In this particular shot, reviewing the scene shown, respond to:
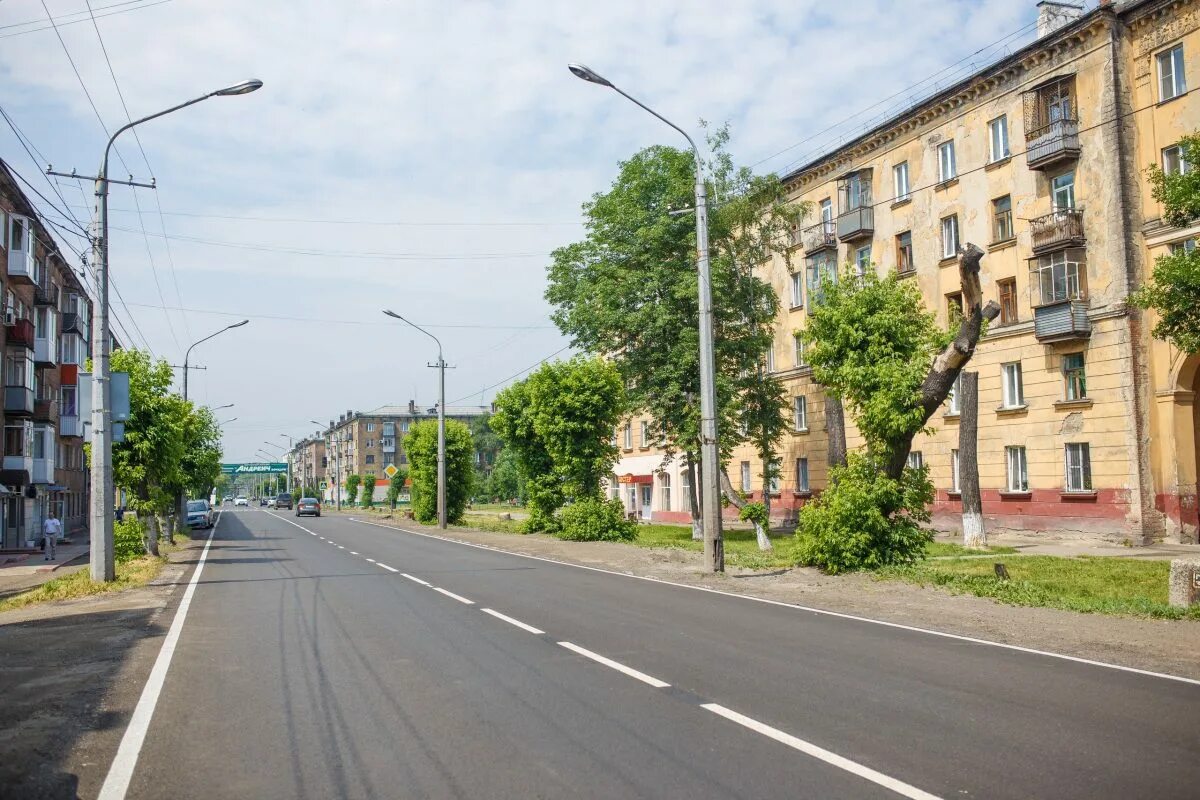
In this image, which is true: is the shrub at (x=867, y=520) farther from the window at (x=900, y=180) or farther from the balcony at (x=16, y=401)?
the balcony at (x=16, y=401)

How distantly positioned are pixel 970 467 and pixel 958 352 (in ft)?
40.6

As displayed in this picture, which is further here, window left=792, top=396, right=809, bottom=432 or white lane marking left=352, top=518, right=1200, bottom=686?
window left=792, top=396, right=809, bottom=432

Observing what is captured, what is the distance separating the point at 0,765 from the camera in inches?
237

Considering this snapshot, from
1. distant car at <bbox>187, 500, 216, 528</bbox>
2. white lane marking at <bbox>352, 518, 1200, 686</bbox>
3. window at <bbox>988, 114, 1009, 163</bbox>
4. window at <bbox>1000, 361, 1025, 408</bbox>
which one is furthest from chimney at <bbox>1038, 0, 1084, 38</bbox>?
distant car at <bbox>187, 500, 216, 528</bbox>

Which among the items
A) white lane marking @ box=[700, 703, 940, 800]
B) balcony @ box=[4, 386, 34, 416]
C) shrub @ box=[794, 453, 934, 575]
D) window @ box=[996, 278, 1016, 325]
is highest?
window @ box=[996, 278, 1016, 325]

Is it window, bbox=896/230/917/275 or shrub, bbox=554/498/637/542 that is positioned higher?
window, bbox=896/230/917/275

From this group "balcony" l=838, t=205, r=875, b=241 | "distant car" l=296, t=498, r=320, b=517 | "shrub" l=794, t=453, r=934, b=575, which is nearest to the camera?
"shrub" l=794, t=453, r=934, b=575

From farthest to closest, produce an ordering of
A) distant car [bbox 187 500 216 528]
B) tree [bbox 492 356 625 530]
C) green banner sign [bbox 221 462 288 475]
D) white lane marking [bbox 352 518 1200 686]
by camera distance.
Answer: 1. green banner sign [bbox 221 462 288 475]
2. distant car [bbox 187 500 216 528]
3. tree [bbox 492 356 625 530]
4. white lane marking [bbox 352 518 1200 686]

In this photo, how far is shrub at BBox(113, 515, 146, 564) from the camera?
Answer: 23.8 m

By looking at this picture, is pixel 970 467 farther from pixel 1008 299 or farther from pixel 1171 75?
pixel 1171 75

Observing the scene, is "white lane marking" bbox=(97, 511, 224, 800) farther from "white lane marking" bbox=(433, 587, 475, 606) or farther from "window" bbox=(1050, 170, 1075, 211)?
"window" bbox=(1050, 170, 1075, 211)

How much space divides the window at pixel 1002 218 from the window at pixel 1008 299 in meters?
1.47

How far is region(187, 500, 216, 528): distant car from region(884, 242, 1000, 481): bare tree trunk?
45932mm

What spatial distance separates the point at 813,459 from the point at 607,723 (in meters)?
37.1
